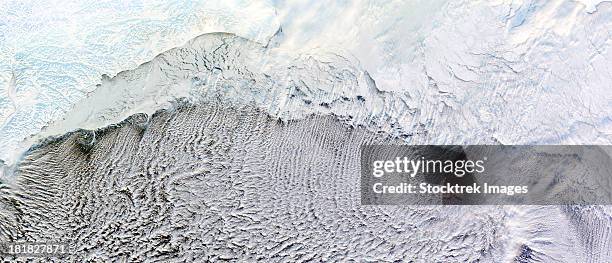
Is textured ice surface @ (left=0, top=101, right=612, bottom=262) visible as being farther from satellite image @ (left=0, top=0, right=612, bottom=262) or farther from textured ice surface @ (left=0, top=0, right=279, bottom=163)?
textured ice surface @ (left=0, top=0, right=279, bottom=163)

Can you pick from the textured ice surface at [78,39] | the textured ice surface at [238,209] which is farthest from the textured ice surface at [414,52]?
the textured ice surface at [238,209]

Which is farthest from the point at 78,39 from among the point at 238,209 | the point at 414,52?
the point at 414,52

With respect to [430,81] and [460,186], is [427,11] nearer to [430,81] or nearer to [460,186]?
[430,81]

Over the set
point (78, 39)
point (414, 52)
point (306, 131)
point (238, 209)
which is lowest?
point (238, 209)

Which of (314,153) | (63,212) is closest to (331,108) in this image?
(314,153)

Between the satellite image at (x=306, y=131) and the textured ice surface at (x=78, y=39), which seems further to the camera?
the textured ice surface at (x=78, y=39)

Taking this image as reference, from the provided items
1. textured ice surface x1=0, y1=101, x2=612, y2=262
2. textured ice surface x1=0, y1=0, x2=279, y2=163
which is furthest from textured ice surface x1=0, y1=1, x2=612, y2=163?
textured ice surface x1=0, y1=101, x2=612, y2=262

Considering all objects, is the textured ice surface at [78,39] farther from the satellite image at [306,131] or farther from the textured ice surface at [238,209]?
the textured ice surface at [238,209]

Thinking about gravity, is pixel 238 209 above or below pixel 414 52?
below

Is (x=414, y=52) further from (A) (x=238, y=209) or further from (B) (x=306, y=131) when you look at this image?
(A) (x=238, y=209)
